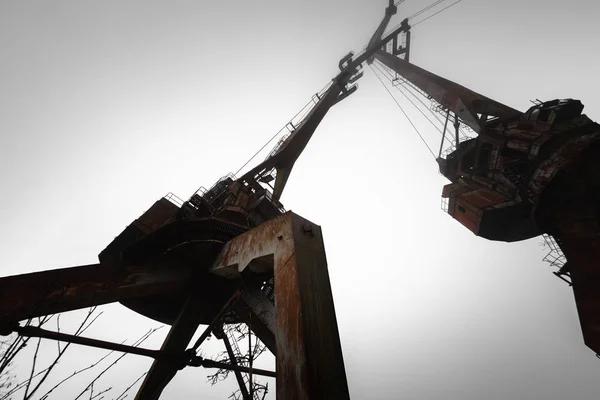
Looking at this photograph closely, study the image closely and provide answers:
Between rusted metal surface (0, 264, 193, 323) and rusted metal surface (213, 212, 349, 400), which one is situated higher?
rusted metal surface (0, 264, 193, 323)

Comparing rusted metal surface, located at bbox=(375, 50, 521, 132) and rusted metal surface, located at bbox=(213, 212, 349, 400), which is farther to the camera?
rusted metal surface, located at bbox=(375, 50, 521, 132)

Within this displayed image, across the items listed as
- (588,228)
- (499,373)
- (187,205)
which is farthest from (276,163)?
(499,373)

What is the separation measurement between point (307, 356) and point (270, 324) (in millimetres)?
3012

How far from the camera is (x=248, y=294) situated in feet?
12.8

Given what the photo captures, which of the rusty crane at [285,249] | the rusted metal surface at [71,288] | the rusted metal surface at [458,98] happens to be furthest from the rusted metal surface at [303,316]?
the rusted metal surface at [458,98]

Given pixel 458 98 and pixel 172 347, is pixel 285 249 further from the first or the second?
pixel 458 98

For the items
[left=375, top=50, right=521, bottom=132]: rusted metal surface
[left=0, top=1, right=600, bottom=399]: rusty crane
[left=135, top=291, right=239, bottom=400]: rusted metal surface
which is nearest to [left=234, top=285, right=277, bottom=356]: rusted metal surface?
[left=0, top=1, right=600, bottom=399]: rusty crane

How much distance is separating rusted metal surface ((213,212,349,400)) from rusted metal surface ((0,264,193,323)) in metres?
2.59

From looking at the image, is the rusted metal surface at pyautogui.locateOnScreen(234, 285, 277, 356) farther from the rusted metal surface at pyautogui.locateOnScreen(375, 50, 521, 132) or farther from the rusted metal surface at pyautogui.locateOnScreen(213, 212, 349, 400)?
the rusted metal surface at pyautogui.locateOnScreen(375, 50, 521, 132)

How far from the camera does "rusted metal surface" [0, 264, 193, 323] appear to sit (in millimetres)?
2930

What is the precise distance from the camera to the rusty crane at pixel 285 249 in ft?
5.10

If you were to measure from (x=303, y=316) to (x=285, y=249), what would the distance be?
0.56 m

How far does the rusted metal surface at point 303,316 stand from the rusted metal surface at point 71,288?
8.51ft

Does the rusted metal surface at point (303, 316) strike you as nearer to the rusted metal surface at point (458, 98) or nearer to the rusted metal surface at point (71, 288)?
the rusted metal surface at point (71, 288)
